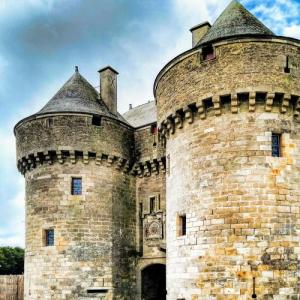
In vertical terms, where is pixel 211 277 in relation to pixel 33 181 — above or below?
below

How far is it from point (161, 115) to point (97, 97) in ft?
20.7

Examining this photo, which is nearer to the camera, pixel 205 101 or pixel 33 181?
pixel 205 101

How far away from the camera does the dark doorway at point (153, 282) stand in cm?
1942

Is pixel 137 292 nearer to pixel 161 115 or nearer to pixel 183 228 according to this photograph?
pixel 183 228

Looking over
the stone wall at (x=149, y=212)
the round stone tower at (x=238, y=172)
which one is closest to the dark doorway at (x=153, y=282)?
the stone wall at (x=149, y=212)

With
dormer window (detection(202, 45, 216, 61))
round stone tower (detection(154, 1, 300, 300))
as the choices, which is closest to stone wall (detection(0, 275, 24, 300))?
round stone tower (detection(154, 1, 300, 300))

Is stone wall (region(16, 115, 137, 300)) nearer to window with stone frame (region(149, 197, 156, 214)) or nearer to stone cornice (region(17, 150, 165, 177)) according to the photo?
stone cornice (region(17, 150, 165, 177))

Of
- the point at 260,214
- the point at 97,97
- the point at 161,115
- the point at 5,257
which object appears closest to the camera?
A: the point at 260,214

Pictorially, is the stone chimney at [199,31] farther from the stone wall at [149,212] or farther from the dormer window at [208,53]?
the stone wall at [149,212]

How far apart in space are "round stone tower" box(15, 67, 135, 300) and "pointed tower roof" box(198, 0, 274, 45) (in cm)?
627

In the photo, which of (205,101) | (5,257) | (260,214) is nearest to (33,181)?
(205,101)

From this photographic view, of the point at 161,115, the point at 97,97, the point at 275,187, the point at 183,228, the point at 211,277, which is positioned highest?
the point at 97,97

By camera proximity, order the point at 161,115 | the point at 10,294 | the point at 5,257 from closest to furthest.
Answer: the point at 161,115
the point at 10,294
the point at 5,257

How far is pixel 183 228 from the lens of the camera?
13.7m
